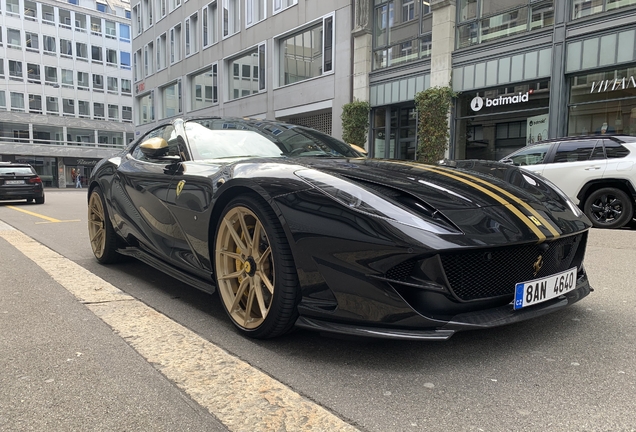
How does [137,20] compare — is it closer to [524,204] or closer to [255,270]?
[255,270]

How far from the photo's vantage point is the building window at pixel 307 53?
64.6 ft

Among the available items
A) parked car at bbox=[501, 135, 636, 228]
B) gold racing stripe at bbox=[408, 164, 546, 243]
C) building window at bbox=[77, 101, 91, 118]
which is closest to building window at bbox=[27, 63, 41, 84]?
building window at bbox=[77, 101, 91, 118]

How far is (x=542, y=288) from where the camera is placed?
7.19ft

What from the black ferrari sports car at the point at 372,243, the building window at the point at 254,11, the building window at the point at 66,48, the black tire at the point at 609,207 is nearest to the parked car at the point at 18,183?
the building window at the point at 254,11

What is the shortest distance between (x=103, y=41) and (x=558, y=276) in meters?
61.0

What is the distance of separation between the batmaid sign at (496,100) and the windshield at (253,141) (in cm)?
1147

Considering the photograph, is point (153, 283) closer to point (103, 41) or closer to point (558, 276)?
point (558, 276)

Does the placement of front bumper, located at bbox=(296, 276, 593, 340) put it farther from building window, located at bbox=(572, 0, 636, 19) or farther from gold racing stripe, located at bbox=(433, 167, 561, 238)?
building window, located at bbox=(572, 0, 636, 19)

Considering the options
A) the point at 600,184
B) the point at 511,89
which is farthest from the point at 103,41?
the point at 600,184

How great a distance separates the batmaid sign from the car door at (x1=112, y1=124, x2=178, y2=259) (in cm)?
1209

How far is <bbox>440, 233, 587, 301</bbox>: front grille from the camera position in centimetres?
199

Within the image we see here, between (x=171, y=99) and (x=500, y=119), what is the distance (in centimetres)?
2591

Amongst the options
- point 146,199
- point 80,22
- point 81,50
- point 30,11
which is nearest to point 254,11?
point 146,199

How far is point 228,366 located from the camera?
2.16 m
